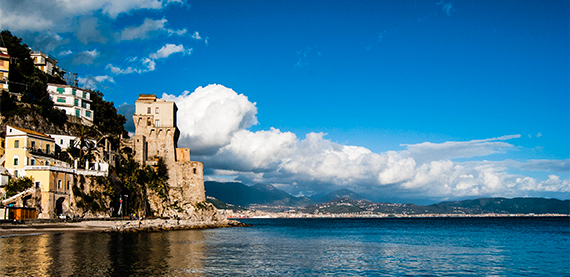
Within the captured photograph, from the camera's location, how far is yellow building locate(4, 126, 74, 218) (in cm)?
5106

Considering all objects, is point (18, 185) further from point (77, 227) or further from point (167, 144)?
point (167, 144)

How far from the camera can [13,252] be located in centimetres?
2667

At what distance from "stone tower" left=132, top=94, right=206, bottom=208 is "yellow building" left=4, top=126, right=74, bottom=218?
24.8 m

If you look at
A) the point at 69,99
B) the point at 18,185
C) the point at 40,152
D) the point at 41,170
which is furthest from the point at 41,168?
the point at 69,99

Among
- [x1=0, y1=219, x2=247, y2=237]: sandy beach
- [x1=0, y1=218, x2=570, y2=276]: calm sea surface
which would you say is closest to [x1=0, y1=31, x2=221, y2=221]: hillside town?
[x1=0, y1=219, x2=247, y2=237]: sandy beach

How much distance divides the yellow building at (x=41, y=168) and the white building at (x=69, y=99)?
640 inches

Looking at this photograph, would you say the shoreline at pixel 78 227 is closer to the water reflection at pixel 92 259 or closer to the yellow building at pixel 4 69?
the water reflection at pixel 92 259

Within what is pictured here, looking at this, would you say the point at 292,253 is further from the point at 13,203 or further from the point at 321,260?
the point at 13,203

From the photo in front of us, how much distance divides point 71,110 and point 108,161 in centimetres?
1277

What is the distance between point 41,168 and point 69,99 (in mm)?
23849

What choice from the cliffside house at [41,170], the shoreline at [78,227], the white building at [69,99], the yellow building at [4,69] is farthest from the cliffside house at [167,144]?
the cliffside house at [41,170]

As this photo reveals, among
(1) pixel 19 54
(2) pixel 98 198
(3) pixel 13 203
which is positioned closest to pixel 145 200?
(2) pixel 98 198

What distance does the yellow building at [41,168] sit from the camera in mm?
51062

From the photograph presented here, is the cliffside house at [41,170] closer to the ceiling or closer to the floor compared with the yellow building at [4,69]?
closer to the floor
